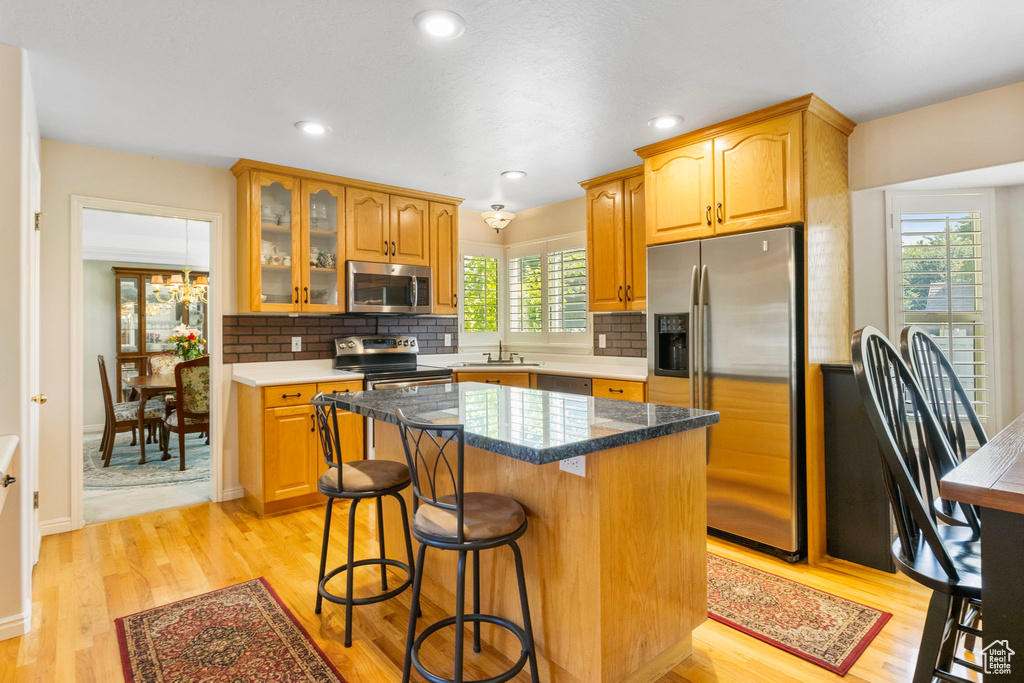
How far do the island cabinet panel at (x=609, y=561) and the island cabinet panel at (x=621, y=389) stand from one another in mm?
1534

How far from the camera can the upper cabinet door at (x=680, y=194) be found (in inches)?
123

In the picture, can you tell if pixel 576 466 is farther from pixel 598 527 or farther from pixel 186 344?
pixel 186 344

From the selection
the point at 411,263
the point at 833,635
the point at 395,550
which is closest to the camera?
the point at 833,635

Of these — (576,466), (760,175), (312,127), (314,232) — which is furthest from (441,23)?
(314,232)

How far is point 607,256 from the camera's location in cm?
410

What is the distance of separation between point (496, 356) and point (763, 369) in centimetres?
294

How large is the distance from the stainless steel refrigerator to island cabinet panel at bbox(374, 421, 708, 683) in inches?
41.3

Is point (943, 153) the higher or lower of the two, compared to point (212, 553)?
higher

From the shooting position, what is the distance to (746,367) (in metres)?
2.93

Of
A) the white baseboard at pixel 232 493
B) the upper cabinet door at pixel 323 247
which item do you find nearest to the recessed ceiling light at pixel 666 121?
the upper cabinet door at pixel 323 247

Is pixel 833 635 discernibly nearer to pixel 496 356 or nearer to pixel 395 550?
pixel 395 550

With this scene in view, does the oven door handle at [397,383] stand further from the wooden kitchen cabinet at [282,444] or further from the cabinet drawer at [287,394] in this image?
the cabinet drawer at [287,394]

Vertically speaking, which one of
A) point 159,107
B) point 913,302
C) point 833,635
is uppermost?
point 159,107

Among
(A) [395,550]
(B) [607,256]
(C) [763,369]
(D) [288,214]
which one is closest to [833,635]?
(C) [763,369]
